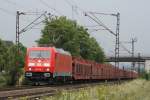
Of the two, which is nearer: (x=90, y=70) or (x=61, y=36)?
(x=90, y=70)

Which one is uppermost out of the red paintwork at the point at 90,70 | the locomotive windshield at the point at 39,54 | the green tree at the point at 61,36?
the green tree at the point at 61,36

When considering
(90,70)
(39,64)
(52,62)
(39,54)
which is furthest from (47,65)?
(90,70)

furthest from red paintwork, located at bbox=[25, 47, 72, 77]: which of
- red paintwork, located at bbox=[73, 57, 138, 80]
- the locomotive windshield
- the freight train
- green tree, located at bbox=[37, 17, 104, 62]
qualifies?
green tree, located at bbox=[37, 17, 104, 62]

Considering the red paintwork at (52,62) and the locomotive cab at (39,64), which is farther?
the red paintwork at (52,62)

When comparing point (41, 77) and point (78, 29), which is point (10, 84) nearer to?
point (41, 77)

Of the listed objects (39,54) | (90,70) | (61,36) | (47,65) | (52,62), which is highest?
(61,36)

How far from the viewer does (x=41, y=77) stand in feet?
140

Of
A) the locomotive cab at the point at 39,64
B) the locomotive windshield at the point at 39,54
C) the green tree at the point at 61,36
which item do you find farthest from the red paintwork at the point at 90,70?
the locomotive cab at the point at 39,64

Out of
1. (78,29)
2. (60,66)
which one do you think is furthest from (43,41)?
(60,66)

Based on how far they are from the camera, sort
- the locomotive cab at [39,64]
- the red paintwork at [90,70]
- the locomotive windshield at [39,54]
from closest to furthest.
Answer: the locomotive cab at [39,64] → the locomotive windshield at [39,54] → the red paintwork at [90,70]

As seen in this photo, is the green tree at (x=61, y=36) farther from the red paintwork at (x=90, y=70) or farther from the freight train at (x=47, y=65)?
the freight train at (x=47, y=65)

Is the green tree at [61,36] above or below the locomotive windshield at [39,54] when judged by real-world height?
above

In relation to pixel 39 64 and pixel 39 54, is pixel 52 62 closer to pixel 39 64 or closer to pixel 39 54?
pixel 39 64

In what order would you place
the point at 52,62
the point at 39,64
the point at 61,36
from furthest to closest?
the point at 61,36, the point at 39,64, the point at 52,62
